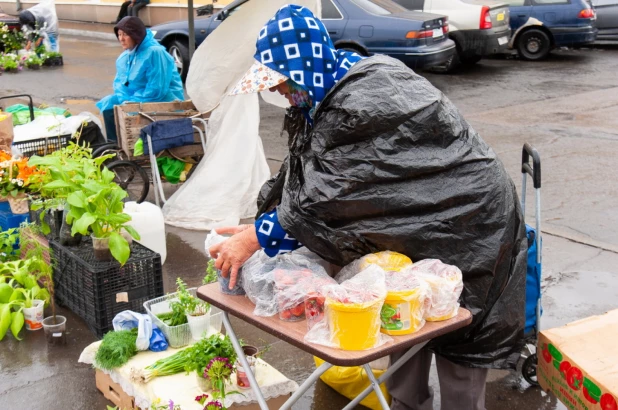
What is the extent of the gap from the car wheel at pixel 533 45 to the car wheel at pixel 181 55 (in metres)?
6.38

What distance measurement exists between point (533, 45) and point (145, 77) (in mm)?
9828

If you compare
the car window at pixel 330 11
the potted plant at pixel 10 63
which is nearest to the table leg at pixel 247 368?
the car window at pixel 330 11

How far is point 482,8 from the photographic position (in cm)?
1335

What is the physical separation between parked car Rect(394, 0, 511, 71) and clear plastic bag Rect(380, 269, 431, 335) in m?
11.5

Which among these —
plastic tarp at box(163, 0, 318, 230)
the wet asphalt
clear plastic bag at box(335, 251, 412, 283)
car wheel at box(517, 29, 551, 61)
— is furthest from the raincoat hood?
car wheel at box(517, 29, 551, 61)

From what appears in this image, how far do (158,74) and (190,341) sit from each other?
3638mm

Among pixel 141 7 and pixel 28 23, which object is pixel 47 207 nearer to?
pixel 28 23

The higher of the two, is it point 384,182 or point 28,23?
point 384,182

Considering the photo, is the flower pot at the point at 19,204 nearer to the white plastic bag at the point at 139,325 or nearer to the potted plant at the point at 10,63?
the white plastic bag at the point at 139,325

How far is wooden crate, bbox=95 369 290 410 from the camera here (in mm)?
3613

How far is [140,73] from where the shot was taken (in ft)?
23.4

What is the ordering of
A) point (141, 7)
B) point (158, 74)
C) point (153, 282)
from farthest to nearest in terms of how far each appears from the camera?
point (141, 7)
point (158, 74)
point (153, 282)

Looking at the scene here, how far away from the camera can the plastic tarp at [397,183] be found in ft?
9.27

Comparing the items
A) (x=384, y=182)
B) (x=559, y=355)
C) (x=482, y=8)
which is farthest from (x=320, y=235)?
(x=482, y=8)
